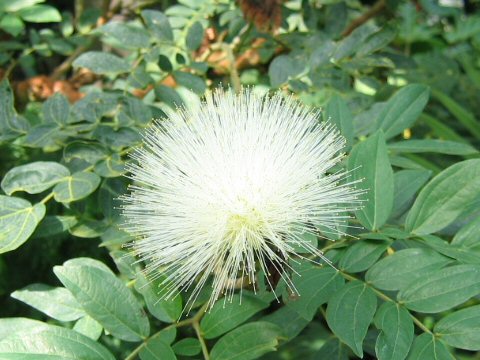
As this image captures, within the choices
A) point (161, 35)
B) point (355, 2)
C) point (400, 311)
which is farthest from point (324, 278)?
point (355, 2)

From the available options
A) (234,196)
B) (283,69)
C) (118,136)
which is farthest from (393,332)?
(283,69)

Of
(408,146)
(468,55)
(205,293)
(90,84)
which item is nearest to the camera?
(205,293)

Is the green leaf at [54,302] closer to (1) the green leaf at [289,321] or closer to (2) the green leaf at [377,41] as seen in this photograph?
(1) the green leaf at [289,321]

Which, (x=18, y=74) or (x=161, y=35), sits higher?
(x=161, y=35)

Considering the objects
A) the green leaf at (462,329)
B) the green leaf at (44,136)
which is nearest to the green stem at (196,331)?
the green leaf at (462,329)

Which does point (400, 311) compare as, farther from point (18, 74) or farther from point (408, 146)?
point (18, 74)

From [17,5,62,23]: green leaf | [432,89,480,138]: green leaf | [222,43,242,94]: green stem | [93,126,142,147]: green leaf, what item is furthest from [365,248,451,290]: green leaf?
[432,89,480,138]: green leaf

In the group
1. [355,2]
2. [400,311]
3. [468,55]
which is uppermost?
[355,2]

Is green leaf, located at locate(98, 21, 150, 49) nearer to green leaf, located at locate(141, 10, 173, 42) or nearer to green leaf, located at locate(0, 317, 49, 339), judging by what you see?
green leaf, located at locate(141, 10, 173, 42)
